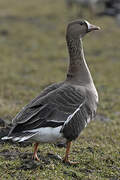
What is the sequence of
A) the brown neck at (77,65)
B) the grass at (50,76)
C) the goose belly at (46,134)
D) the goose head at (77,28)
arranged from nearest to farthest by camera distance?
the goose belly at (46,134), the grass at (50,76), the brown neck at (77,65), the goose head at (77,28)

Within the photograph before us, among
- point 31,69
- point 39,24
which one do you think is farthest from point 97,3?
point 31,69

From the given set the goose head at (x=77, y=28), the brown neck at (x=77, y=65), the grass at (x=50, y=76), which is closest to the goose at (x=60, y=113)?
the brown neck at (x=77, y=65)

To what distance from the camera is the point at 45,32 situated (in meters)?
25.0

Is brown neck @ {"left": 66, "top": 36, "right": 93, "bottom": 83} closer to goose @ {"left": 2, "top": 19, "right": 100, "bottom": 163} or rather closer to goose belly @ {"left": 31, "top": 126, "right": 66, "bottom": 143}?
goose @ {"left": 2, "top": 19, "right": 100, "bottom": 163}

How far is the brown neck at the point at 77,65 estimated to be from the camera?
6.53 metres

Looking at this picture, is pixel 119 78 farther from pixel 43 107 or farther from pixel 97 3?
pixel 97 3

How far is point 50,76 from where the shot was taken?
16.0 meters

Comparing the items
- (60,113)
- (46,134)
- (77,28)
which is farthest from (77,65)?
(46,134)

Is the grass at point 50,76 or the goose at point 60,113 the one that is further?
the grass at point 50,76

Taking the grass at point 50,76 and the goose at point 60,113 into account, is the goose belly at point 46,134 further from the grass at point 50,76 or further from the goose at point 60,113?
the grass at point 50,76

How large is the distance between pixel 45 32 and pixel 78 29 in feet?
60.0

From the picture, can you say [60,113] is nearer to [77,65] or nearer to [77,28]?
[77,65]

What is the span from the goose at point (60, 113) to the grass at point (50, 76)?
438 millimetres

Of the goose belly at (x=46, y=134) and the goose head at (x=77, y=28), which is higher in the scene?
the goose head at (x=77, y=28)
